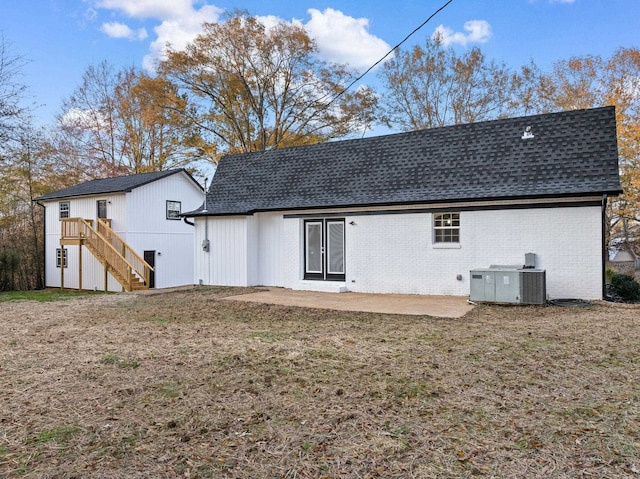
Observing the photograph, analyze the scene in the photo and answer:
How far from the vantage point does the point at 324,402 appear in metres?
4.43

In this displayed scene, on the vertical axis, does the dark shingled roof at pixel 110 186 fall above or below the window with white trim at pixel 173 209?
above

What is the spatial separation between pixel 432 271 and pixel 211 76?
21.4 m

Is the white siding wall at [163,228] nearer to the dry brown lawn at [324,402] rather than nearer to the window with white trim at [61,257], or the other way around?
the window with white trim at [61,257]

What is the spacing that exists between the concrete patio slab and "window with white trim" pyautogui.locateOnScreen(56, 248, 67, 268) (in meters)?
14.6

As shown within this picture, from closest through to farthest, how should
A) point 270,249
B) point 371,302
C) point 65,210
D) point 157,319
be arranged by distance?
1. point 157,319
2. point 371,302
3. point 270,249
4. point 65,210

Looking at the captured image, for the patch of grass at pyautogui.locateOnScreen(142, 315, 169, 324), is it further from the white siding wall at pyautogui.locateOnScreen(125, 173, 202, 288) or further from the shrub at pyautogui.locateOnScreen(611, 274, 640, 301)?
the white siding wall at pyautogui.locateOnScreen(125, 173, 202, 288)

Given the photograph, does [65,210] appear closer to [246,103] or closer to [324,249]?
[246,103]

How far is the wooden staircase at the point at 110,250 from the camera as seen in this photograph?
65.2 feet

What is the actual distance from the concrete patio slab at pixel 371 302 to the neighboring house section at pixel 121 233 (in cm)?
948

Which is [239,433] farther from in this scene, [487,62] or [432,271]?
[487,62]

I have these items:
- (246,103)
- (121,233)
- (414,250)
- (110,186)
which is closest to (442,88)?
→ (246,103)

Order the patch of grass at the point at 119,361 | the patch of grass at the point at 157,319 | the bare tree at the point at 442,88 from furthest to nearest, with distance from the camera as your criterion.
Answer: the bare tree at the point at 442,88 < the patch of grass at the point at 157,319 < the patch of grass at the point at 119,361

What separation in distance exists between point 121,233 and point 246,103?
11.7m

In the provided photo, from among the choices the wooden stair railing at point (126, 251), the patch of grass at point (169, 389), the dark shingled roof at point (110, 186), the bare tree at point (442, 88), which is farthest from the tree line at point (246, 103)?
the patch of grass at point (169, 389)
